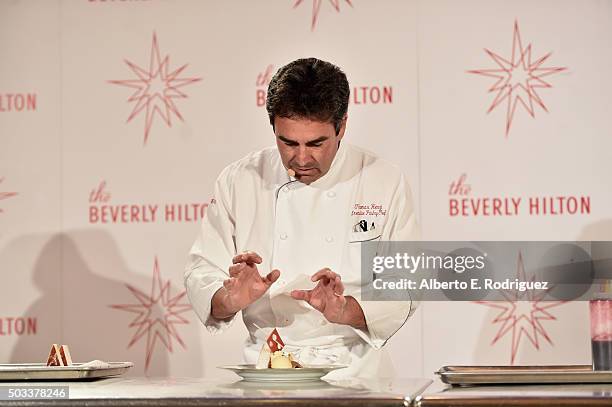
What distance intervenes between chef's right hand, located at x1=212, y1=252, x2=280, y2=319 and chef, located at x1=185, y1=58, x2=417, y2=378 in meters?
0.02

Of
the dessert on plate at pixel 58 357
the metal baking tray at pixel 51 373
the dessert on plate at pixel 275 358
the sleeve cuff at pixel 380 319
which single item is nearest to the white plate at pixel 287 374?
the dessert on plate at pixel 275 358

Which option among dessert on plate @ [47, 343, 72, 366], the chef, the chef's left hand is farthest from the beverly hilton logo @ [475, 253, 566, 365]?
dessert on plate @ [47, 343, 72, 366]

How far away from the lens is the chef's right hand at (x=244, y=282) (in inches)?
87.4

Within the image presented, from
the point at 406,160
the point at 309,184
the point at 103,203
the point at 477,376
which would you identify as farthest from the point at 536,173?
the point at 477,376

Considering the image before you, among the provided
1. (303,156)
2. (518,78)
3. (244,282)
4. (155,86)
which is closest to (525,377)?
(244,282)

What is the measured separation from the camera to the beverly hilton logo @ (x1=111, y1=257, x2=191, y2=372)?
3615mm

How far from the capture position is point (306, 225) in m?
2.83

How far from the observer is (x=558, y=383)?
177cm

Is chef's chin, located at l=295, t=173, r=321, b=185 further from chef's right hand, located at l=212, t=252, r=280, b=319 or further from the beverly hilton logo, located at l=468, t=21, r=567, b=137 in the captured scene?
the beverly hilton logo, located at l=468, t=21, r=567, b=137

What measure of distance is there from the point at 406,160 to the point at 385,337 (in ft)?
3.61

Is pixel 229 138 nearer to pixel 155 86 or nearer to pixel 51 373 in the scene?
pixel 155 86

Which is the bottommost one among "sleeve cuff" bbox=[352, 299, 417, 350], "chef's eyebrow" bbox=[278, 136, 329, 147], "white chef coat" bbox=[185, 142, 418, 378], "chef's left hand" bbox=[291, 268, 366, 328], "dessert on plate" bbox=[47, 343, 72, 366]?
"dessert on plate" bbox=[47, 343, 72, 366]

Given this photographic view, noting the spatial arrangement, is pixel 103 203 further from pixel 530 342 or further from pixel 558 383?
pixel 558 383

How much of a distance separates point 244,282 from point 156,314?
1394mm
